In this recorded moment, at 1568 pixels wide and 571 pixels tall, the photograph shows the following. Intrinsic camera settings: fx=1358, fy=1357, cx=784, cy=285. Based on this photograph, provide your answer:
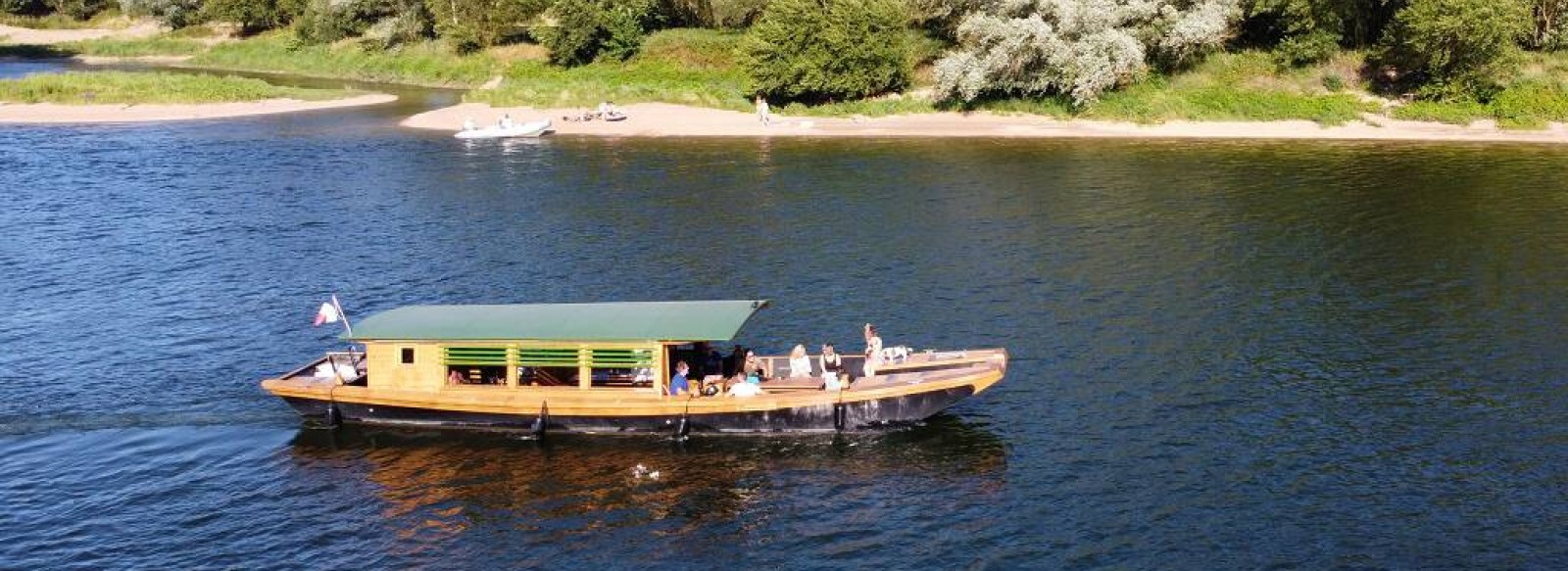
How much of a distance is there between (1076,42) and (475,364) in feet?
223

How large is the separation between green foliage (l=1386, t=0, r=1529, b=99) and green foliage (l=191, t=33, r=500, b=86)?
272ft

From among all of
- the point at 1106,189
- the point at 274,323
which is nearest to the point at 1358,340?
the point at 1106,189

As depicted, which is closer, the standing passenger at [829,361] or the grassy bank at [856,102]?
the standing passenger at [829,361]

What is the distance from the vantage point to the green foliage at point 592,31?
127 metres

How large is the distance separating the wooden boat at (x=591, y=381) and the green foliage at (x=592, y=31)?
88.3m

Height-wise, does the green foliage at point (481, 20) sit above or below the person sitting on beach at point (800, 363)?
above

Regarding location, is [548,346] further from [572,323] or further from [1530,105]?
[1530,105]

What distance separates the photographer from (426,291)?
55219mm

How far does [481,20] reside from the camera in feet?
456

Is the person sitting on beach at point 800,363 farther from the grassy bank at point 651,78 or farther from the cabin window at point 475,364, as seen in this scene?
the grassy bank at point 651,78

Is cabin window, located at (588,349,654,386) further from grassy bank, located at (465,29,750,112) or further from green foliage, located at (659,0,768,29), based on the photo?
green foliage, located at (659,0,768,29)

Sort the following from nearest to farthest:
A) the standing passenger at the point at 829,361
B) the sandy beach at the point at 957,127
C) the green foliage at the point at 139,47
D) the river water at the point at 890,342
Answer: the river water at the point at 890,342 → the standing passenger at the point at 829,361 → the sandy beach at the point at 957,127 → the green foliage at the point at 139,47

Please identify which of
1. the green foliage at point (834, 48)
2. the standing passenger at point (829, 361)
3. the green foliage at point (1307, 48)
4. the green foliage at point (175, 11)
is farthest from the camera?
the green foliage at point (175, 11)

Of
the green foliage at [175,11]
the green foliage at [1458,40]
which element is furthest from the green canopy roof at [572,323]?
the green foliage at [175,11]
